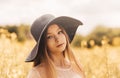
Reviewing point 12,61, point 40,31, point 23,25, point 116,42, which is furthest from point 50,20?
point 23,25

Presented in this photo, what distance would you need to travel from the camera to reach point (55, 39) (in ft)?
13.6

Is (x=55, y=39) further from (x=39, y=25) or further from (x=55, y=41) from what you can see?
(x=39, y=25)

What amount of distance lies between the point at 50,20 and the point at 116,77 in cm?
214

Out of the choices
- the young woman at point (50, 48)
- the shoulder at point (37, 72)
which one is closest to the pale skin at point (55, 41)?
the young woman at point (50, 48)

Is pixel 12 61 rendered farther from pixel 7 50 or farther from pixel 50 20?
pixel 50 20

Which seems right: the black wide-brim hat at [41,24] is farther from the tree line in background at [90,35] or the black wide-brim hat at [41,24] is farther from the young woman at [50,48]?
the tree line in background at [90,35]

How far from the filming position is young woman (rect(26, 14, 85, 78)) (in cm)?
415

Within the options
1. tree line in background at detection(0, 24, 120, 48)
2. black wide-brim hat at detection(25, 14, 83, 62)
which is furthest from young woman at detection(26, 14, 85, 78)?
tree line in background at detection(0, 24, 120, 48)

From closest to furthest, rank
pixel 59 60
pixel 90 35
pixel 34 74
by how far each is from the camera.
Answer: pixel 34 74, pixel 59 60, pixel 90 35

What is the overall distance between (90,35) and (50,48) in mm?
12839

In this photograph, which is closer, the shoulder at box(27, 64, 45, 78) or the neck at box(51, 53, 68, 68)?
the shoulder at box(27, 64, 45, 78)

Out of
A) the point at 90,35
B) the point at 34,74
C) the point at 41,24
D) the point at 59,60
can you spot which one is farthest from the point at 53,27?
the point at 90,35

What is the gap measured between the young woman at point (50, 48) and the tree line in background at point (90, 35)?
30.5 ft

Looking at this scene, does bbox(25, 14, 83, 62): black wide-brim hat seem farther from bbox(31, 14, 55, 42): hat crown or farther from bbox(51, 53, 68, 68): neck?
bbox(51, 53, 68, 68): neck
